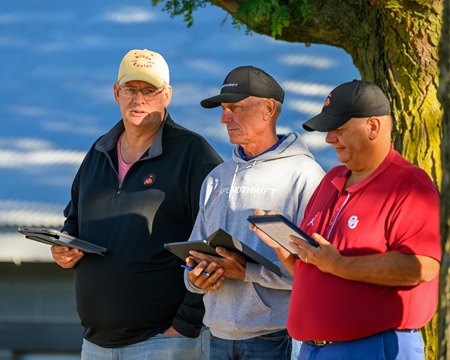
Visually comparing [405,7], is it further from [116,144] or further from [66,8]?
[66,8]

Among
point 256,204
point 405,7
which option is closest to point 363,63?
point 405,7

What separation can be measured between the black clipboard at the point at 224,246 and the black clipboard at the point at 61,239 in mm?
643

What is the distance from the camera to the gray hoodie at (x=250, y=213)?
466 cm

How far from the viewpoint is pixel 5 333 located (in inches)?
322

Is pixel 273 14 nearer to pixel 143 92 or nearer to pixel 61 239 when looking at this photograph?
pixel 143 92

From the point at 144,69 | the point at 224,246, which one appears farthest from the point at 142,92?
the point at 224,246

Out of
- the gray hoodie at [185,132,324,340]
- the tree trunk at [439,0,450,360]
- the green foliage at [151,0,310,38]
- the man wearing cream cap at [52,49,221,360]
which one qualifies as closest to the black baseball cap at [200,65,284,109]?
the gray hoodie at [185,132,324,340]

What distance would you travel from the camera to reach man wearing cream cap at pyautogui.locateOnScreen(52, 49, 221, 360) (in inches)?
204

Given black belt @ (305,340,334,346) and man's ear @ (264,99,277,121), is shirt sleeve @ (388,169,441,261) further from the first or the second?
man's ear @ (264,99,277,121)

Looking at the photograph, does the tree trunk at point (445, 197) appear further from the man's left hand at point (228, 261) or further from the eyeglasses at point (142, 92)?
the eyeglasses at point (142, 92)

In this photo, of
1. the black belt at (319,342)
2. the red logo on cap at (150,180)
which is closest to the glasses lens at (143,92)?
the red logo on cap at (150,180)

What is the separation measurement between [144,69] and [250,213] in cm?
103

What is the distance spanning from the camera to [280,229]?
409 cm

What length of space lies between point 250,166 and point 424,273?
1170 mm
